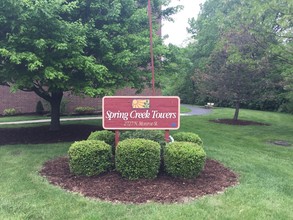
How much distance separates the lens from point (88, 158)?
15.8 feet

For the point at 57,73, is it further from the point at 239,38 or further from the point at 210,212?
the point at 239,38

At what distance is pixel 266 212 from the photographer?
3.72 meters

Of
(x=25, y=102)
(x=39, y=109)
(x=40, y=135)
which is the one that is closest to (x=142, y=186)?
(x=40, y=135)

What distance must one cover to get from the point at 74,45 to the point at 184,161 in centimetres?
386

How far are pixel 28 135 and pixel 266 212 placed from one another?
7.69m

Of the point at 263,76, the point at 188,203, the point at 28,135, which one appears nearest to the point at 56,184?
the point at 188,203

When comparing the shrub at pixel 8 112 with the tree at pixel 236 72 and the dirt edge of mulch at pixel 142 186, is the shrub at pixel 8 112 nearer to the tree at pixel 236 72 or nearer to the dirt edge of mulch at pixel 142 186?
the tree at pixel 236 72

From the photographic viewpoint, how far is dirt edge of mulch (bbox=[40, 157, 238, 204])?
413cm

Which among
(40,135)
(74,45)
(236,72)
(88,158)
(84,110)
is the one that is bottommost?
(40,135)

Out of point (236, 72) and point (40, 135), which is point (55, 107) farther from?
point (236, 72)

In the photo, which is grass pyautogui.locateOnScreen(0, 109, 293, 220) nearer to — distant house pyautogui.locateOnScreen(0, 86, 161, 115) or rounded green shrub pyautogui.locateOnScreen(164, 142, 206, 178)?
rounded green shrub pyautogui.locateOnScreen(164, 142, 206, 178)

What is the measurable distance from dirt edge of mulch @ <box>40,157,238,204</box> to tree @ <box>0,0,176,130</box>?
246 cm

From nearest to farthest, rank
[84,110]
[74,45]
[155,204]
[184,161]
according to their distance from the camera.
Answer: [155,204]
[184,161]
[74,45]
[84,110]

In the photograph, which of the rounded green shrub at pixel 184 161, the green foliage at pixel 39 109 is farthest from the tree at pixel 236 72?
the green foliage at pixel 39 109
